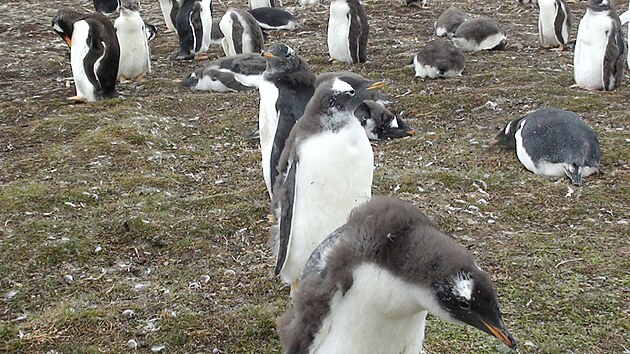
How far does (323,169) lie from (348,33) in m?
6.35

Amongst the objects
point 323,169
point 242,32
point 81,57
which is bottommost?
point 242,32

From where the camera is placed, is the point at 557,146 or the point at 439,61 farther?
the point at 439,61

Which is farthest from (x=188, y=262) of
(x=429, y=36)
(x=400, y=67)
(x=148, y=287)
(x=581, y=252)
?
(x=429, y=36)

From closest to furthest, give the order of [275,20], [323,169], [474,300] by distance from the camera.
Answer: [474,300], [323,169], [275,20]

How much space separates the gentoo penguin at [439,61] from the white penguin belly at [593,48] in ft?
4.49

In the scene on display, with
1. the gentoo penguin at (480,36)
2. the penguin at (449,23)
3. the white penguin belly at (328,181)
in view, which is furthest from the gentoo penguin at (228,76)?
the white penguin belly at (328,181)

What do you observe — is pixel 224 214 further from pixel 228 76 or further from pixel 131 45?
pixel 131 45

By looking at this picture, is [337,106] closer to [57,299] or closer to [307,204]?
[307,204]

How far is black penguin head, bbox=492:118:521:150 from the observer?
626 cm

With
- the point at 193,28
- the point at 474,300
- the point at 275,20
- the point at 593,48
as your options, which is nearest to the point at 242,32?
the point at 193,28

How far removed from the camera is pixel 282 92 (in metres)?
4.64

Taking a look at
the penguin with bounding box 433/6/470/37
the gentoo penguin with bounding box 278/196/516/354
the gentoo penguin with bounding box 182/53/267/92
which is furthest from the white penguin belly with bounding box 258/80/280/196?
the penguin with bounding box 433/6/470/37

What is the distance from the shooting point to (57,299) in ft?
13.7

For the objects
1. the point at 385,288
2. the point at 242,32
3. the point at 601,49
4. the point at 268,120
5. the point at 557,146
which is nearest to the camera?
the point at 385,288
